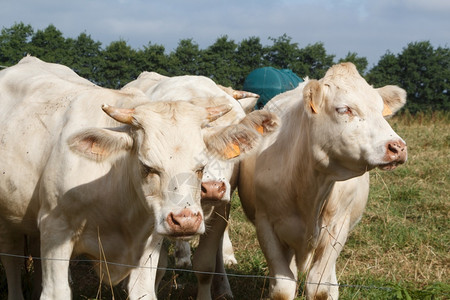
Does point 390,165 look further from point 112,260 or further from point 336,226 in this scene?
point 112,260

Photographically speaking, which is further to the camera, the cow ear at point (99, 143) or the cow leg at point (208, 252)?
the cow leg at point (208, 252)

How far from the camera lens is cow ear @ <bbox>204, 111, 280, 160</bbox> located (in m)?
4.15

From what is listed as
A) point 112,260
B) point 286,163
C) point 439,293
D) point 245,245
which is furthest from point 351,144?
point 245,245

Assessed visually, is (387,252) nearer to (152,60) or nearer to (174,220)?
(174,220)

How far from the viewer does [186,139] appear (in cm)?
385

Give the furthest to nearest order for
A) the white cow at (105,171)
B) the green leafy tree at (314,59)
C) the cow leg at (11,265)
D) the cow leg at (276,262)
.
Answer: the green leafy tree at (314,59) < the cow leg at (11,265) < the cow leg at (276,262) < the white cow at (105,171)

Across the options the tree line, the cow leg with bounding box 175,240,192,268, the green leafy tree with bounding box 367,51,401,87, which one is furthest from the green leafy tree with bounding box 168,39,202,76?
the cow leg with bounding box 175,240,192,268

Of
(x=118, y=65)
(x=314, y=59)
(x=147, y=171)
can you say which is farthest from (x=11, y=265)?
(x=314, y=59)

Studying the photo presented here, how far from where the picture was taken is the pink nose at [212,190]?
440 cm

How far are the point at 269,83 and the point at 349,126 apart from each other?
185 inches

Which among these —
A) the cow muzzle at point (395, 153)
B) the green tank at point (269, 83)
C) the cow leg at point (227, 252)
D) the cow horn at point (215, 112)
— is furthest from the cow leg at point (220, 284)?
the green tank at point (269, 83)

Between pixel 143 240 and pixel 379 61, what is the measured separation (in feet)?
128

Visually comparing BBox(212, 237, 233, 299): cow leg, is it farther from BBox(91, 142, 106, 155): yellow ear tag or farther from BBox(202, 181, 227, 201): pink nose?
BBox(91, 142, 106, 155): yellow ear tag

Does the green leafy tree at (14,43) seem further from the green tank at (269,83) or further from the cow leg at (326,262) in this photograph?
the cow leg at (326,262)
